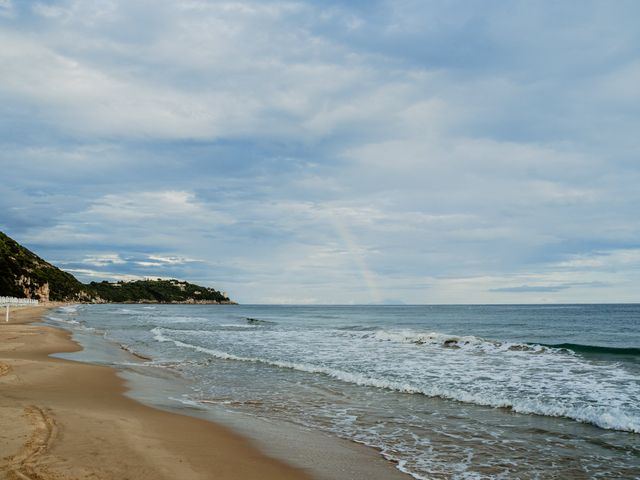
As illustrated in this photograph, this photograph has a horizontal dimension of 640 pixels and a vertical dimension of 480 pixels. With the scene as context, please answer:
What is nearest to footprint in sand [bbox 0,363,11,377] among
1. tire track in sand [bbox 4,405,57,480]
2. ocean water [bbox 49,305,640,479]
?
ocean water [bbox 49,305,640,479]

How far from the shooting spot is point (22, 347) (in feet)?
73.5

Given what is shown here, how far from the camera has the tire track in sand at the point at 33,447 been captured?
18.1 ft

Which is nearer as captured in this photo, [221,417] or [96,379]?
[221,417]

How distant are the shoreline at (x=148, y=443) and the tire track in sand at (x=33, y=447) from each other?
0.01m

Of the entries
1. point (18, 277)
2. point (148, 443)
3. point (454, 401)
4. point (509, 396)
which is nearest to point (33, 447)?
point (148, 443)

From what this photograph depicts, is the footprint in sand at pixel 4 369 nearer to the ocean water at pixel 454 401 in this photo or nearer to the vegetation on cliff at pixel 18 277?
the ocean water at pixel 454 401

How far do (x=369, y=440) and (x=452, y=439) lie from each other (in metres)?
1.63

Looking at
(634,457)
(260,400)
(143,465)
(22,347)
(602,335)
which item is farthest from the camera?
(602,335)

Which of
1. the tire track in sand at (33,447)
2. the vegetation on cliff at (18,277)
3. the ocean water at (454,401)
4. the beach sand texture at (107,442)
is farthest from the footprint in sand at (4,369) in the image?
the vegetation on cliff at (18,277)

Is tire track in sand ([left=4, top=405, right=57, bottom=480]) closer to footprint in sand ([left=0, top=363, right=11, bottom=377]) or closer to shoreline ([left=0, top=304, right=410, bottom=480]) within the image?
shoreline ([left=0, top=304, right=410, bottom=480])

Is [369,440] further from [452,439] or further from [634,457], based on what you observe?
[634,457]

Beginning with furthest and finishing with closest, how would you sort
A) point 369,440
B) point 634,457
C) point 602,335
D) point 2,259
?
point 2,259
point 602,335
point 369,440
point 634,457

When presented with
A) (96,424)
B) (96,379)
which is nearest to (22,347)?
(96,379)

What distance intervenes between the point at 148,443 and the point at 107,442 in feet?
2.04
